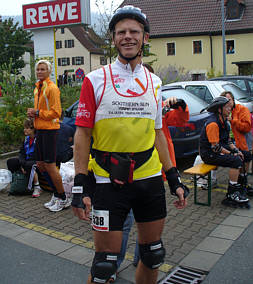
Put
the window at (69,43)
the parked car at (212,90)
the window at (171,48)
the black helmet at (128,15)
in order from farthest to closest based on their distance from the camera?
the window at (69,43) < the window at (171,48) < the parked car at (212,90) < the black helmet at (128,15)

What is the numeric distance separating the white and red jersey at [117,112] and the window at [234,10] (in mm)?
43248

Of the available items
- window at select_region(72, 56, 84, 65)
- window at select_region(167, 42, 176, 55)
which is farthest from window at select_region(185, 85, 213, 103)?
window at select_region(72, 56, 84, 65)

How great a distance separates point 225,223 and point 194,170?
99 centimetres

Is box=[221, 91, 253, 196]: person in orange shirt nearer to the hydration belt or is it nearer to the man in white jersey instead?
the man in white jersey

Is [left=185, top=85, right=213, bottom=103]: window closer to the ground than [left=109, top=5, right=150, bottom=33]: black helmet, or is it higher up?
closer to the ground

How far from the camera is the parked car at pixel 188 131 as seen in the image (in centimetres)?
783

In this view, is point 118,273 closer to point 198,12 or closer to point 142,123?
point 142,123

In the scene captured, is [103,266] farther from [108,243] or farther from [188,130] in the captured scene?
[188,130]

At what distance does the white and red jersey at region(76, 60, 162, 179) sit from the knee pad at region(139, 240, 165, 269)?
18.8 inches

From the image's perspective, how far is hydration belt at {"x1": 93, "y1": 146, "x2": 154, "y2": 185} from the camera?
2.69m

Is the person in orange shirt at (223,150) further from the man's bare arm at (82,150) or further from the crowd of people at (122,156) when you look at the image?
the man's bare arm at (82,150)

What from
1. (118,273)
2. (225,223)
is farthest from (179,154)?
(118,273)

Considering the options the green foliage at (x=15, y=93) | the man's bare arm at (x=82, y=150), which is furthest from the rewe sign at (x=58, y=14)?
the man's bare arm at (x=82, y=150)

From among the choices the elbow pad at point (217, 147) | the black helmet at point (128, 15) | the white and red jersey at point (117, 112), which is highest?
the black helmet at point (128, 15)
